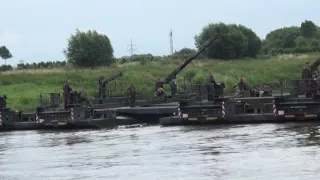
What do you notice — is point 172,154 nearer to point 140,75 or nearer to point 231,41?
point 140,75

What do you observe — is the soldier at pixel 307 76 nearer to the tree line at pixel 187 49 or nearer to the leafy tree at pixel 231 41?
the tree line at pixel 187 49

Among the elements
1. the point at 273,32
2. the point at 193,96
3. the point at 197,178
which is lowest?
the point at 197,178

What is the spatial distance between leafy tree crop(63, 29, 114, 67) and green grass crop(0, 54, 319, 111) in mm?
6416

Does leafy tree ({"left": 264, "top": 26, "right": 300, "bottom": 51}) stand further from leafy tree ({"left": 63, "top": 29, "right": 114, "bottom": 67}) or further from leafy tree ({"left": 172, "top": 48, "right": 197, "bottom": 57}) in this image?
leafy tree ({"left": 63, "top": 29, "right": 114, "bottom": 67})

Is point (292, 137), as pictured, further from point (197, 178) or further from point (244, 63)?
point (244, 63)

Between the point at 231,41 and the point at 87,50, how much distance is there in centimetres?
2221

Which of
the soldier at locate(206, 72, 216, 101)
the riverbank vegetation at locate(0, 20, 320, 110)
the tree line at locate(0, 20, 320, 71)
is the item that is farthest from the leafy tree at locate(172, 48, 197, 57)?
the soldier at locate(206, 72, 216, 101)

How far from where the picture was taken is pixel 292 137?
24.8 metres

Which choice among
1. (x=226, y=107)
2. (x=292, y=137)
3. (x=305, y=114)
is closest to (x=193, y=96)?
(x=226, y=107)

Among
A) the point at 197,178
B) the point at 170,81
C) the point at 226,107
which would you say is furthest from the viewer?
the point at 170,81

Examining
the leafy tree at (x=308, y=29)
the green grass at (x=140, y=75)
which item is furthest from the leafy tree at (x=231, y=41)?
the leafy tree at (x=308, y=29)

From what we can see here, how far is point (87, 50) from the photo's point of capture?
262 ft

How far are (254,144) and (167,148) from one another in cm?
283

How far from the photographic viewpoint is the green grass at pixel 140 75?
57.6m
